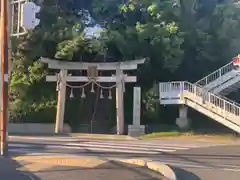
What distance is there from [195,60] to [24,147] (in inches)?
670

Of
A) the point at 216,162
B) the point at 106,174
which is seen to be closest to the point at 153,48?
the point at 216,162

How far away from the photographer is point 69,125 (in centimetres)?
2948

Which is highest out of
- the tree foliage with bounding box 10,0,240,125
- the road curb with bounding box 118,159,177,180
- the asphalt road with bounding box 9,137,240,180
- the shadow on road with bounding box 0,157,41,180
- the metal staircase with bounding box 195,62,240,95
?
the tree foliage with bounding box 10,0,240,125

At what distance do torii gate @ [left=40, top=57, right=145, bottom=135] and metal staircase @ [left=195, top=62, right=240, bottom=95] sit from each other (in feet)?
14.9

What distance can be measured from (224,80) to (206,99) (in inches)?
96.3

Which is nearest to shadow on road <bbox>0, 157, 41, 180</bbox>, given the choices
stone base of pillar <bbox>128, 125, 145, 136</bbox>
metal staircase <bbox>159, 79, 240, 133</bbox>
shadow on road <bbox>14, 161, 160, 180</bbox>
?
shadow on road <bbox>14, 161, 160, 180</bbox>

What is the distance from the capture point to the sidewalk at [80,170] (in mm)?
9953

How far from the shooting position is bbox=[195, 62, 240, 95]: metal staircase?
28016mm

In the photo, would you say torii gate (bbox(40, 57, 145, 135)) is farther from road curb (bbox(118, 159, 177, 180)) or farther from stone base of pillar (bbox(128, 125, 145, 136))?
road curb (bbox(118, 159, 177, 180))

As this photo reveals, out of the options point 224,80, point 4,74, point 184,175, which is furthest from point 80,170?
point 224,80

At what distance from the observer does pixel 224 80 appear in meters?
28.2

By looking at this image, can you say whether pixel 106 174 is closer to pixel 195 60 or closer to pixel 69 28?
pixel 69 28

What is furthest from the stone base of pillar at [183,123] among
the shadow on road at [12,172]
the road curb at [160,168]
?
the shadow on road at [12,172]

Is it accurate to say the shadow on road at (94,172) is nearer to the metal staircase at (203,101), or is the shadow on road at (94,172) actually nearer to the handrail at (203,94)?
the metal staircase at (203,101)
